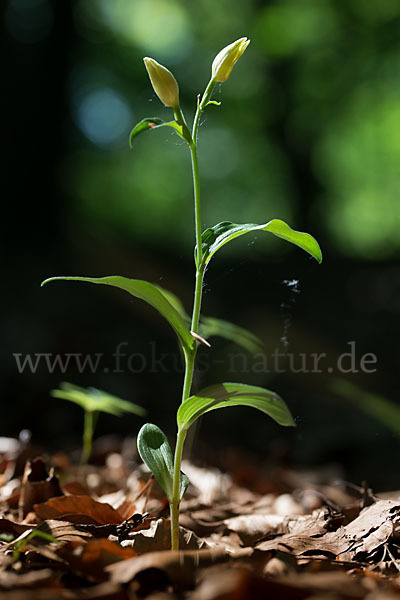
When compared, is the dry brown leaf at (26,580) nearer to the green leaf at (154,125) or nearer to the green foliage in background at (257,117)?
the green leaf at (154,125)

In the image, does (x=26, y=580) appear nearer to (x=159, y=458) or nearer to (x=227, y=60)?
(x=159, y=458)

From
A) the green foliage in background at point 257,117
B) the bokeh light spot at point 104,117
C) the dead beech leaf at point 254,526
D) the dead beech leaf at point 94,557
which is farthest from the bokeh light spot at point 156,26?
the dead beech leaf at point 94,557

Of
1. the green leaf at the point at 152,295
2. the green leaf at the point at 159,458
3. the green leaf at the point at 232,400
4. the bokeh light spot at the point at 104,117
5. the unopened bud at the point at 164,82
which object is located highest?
the bokeh light spot at the point at 104,117

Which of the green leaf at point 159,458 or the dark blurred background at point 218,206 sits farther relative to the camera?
the dark blurred background at point 218,206

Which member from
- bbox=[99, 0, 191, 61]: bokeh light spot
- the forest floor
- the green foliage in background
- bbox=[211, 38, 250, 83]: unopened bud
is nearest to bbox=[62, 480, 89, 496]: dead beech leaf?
the forest floor

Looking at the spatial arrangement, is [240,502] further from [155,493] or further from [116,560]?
[116,560]

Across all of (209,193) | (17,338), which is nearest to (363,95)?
(209,193)

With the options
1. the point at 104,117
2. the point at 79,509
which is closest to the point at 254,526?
the point at 79,509
